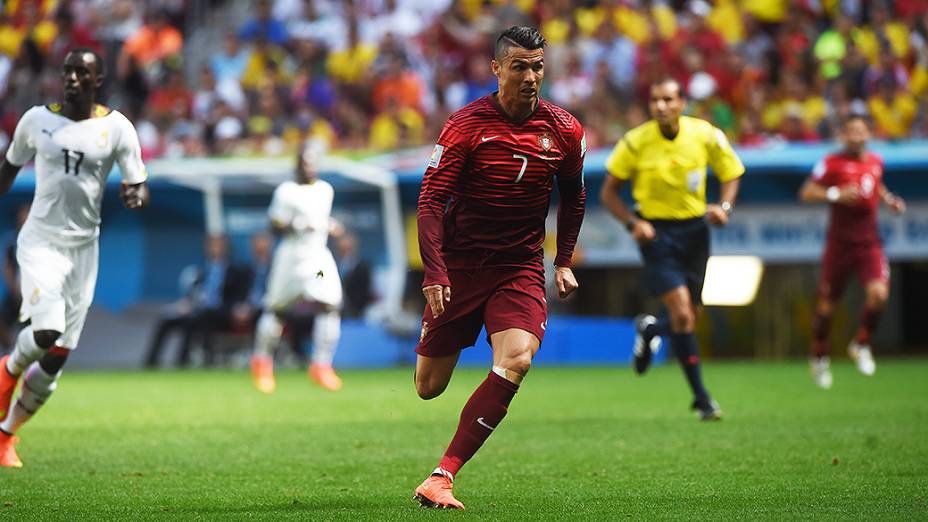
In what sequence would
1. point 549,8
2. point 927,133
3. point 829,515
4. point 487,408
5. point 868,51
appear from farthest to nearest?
1. point 549,8
2. point 868,51
3. point 927,133
4. point 487,408
5. point 829,515

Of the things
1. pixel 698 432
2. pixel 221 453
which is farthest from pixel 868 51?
pixel 221 453

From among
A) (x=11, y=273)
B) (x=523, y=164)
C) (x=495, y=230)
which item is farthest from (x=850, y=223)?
(x=11, y=273)

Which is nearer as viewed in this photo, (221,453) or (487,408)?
(487,408)

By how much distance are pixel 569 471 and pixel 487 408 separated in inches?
60.3

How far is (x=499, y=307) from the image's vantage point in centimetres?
724

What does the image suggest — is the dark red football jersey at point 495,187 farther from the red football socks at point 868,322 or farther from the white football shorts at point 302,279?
the red football socks at point 868,322

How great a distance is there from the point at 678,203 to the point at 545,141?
4.86 meters

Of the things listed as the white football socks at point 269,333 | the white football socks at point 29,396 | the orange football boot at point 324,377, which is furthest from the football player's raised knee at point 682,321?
the white football socks at point 269,333

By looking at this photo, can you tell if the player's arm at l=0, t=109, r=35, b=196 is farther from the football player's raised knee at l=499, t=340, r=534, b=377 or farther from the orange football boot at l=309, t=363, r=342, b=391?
the orange football boot at l=309, t=363, r=342, b=391

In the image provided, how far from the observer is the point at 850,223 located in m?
15.6

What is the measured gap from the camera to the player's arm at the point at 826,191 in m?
14.9

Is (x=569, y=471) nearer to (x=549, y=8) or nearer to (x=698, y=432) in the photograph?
(x=698, y=432)

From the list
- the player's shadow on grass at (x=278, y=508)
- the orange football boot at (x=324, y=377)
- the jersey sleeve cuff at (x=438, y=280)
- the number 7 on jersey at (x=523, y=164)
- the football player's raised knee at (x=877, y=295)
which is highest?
the number 7 on jersey at (x=523, y=164)

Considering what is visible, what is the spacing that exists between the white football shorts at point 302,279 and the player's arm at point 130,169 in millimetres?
7201
